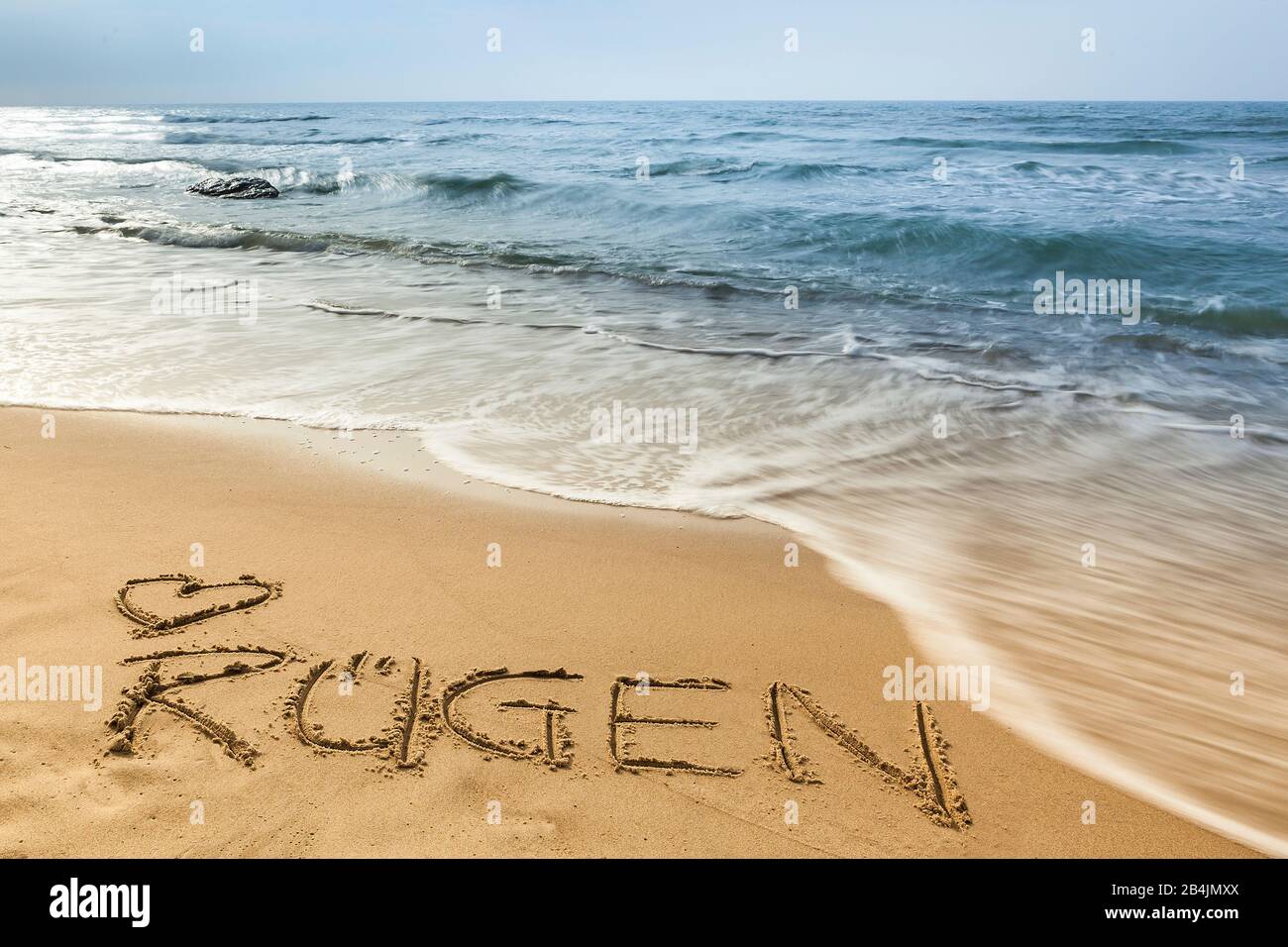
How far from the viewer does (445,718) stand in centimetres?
261

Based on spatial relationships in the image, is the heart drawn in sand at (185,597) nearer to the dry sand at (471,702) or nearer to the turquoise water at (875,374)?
the dry sand at (471,702)

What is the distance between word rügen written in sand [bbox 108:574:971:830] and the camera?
2449 mm

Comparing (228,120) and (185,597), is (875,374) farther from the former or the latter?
(228,120)

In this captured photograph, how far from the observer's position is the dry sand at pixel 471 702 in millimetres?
2221

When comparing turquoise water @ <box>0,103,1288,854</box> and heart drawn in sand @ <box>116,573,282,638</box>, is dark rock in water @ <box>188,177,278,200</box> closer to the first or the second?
turquoise water @ <box>0,103,1288,854</box>

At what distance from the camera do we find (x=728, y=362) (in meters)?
6.93

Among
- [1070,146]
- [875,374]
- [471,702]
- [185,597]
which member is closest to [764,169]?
[1070,146]

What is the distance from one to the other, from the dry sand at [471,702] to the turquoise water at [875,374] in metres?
0.37

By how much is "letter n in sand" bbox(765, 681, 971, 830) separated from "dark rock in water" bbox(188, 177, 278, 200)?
19.0 m

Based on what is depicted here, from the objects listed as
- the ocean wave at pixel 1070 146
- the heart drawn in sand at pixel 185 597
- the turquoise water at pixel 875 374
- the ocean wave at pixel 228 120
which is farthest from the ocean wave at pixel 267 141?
the heart drawn in sand at pixel 185 597

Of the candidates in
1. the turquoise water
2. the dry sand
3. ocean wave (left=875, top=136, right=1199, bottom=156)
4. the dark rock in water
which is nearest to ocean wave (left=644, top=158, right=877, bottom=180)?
the turquoise water

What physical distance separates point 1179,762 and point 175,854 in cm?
306
